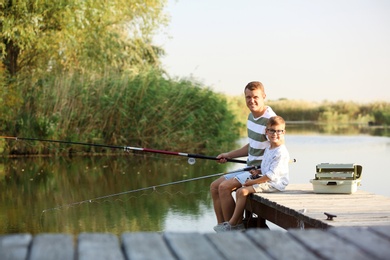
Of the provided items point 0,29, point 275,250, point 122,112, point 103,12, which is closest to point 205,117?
point 122,112

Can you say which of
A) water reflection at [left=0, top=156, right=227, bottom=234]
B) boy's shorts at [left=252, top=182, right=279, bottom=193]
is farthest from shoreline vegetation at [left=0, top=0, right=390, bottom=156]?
boy's shorts at [left=252, top=182, right=279, bottom=193]

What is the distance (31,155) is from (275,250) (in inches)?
588

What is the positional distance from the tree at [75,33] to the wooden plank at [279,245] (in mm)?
14924

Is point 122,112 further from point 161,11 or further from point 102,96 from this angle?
point 161,11

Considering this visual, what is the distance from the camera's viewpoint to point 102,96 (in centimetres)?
1764

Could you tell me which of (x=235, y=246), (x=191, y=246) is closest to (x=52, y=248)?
(x=191, y=246)

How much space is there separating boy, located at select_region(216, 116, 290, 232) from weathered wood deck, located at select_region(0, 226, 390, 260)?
3330 millimetres

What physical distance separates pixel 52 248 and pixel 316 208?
3.17 metres

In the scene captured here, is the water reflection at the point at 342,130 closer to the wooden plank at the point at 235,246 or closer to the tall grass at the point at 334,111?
the tall grass at the point at 334,111

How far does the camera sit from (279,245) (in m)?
2.42

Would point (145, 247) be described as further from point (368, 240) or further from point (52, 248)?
point (368, 240)

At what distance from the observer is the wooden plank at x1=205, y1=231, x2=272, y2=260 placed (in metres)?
2.31

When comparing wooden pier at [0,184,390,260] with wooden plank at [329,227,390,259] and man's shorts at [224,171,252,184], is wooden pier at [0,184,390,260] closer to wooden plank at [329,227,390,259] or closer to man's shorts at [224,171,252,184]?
wooden plank at [329,227,390,259]

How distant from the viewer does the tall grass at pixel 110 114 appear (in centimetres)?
1725
